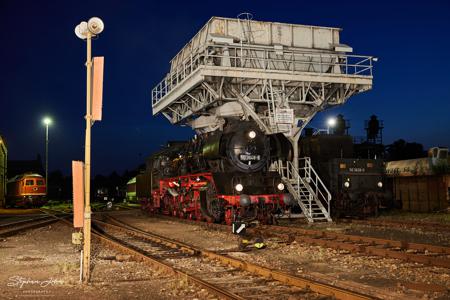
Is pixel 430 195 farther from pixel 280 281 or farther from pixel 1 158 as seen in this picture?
pixel 1 158

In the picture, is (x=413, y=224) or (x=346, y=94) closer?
(x=413, y=224)

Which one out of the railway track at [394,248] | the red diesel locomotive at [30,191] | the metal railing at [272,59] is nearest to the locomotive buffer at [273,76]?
the metal railing at [272,59]

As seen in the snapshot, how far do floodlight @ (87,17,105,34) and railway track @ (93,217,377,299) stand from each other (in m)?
4.38

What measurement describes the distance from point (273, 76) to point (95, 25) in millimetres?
14505

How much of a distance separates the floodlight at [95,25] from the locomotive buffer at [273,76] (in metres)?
12.6

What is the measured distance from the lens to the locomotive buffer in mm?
21922

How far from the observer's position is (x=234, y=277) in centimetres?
845

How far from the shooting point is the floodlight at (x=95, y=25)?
8.42 meters

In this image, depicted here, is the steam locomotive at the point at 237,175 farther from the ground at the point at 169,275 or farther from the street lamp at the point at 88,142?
the street lamp at the point at 88,142

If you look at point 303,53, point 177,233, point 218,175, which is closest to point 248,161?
point 218,175

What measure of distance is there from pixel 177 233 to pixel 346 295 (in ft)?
34.8

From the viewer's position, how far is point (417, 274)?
8.50 m

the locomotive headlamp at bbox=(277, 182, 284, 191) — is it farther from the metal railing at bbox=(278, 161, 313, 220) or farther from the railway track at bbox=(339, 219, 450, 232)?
the railway track at bbox=(339, 219, 450, 232)
